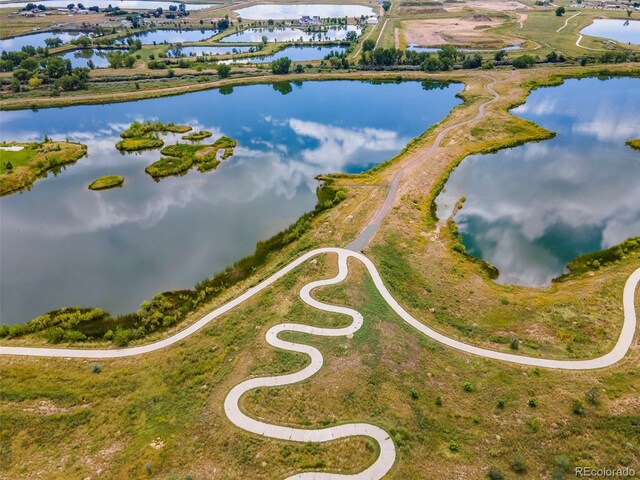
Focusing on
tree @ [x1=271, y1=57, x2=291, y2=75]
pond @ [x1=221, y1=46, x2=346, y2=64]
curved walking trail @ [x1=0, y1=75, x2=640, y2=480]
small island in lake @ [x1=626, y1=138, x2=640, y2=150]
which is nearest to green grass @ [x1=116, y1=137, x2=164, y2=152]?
curved walking trail @ [x1=0, y1=75, x2=640, y2=480]

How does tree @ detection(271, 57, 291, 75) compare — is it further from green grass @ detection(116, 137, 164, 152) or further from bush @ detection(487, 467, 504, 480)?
bush @ detection(487, 467, 504, 480)

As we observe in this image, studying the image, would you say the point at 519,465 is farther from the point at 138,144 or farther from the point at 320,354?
the point at 138,144

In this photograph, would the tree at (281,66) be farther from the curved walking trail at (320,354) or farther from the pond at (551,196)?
the curved walking trail at (320,354)

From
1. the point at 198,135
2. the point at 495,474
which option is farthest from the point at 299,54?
the point at 495,474

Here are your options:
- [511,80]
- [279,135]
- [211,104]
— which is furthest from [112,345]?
[511,80]

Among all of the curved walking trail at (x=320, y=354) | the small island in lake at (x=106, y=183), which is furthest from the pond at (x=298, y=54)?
the curved walking trail at (x=320, y=354)

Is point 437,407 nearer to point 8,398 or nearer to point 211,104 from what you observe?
point 8,398

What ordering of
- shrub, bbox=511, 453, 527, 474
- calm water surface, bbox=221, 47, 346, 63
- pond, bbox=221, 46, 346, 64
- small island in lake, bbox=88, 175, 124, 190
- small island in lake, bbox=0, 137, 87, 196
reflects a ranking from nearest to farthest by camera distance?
shrub, bbox=511, 453, 527, 474 → small island in lake, bbox=88, 175, 124, 190 → small island in lake, bbox=0, 137, 87, 196 → pond, bbox=221, 46, 346, 64 → calm water surface, bbox=221, 47, 346, 63
